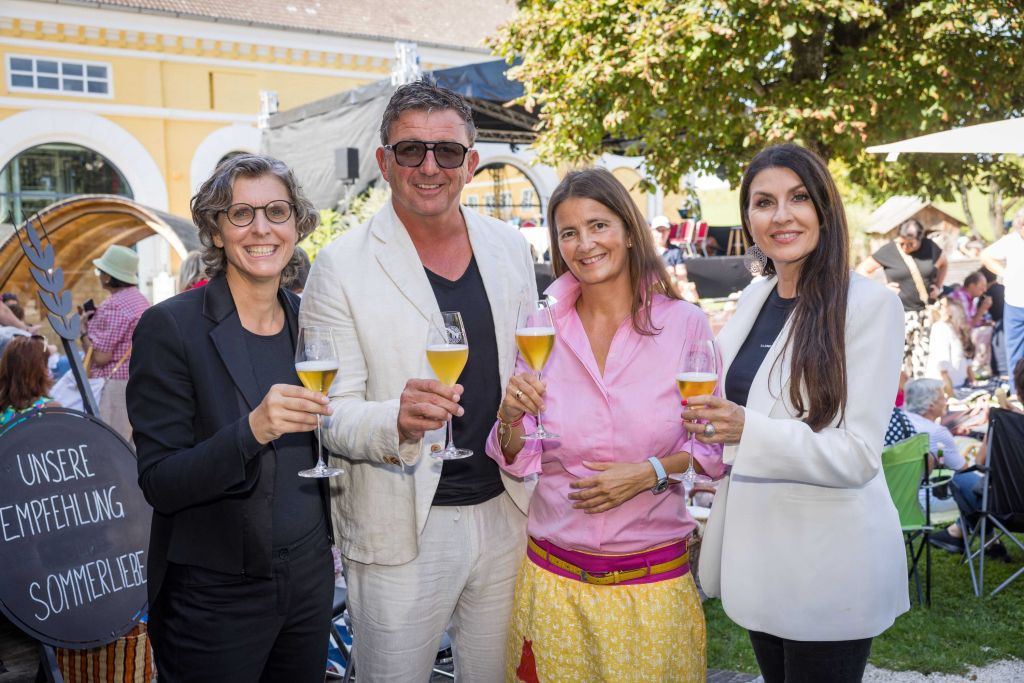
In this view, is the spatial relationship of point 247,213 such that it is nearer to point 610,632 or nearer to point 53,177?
point 610,632

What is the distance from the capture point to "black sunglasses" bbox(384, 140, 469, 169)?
2562 millimetres

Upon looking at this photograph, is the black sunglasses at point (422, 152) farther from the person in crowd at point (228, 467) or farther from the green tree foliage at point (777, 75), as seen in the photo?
the green tree foliage at point (777, 75)

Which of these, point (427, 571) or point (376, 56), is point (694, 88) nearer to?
point (427, 571)

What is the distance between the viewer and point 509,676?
8.25 feet

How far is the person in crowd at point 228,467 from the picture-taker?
7.11 ft

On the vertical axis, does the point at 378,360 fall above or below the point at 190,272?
below

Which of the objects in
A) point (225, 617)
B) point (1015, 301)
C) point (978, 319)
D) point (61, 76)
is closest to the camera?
point (225, 617)

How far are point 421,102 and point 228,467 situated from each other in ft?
3.97

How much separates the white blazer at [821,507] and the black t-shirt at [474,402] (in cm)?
71

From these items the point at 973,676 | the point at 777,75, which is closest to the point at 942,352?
the point at 777,75

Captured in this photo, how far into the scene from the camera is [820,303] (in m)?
2.26

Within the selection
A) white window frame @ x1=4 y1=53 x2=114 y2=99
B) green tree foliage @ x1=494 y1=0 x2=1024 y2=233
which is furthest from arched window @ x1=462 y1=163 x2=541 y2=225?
green tree foliage @ x1=494 y1=0 x2=1024 y2=233

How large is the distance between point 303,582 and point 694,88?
8612 millimetres

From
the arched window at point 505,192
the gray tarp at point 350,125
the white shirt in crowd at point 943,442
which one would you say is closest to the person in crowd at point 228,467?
the white shirt in crowd at point 943,442
